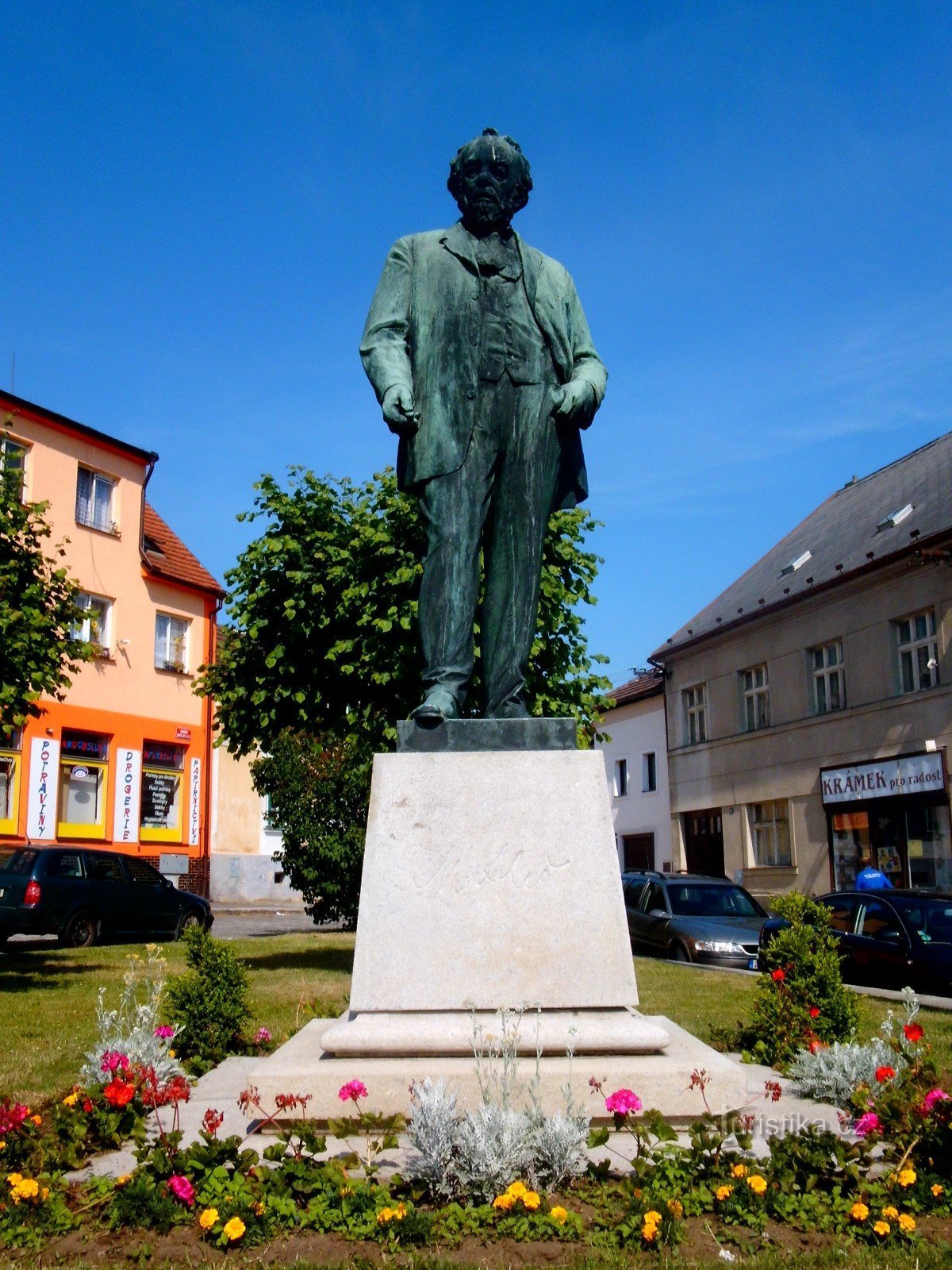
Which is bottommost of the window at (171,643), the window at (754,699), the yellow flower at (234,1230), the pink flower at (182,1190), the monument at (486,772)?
the yellow flower at (234,1230)

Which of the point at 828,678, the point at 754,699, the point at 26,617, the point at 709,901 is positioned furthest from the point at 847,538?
the point at 26,617

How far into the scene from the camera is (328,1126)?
4.04 meters

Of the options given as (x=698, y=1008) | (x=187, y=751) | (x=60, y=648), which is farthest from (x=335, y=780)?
(x=187, y=751)

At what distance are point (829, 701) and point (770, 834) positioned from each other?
4.15 metres

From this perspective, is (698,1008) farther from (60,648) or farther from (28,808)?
(28,808)

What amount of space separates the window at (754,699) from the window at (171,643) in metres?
14.8

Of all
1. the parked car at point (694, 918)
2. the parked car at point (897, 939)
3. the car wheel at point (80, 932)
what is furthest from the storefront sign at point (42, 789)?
the parked car at point (897, 939)

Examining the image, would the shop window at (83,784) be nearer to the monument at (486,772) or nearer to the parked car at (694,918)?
the parked car at (694,918)

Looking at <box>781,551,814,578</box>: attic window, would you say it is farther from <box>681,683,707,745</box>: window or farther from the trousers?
the trousers

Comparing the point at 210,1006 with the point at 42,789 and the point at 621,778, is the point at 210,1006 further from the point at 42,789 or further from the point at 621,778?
the point at 621,778

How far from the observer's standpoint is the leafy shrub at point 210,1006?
6812 millimetres

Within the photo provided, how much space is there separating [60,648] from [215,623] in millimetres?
21024

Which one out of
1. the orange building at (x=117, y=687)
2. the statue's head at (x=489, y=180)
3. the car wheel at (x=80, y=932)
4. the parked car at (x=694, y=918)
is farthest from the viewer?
the orange building at (x=117, y=687)

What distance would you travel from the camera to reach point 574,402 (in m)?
5.26
